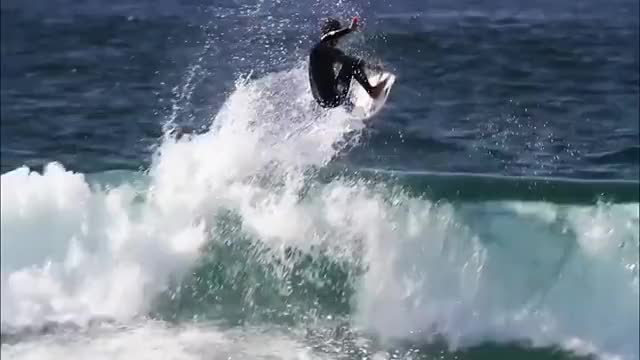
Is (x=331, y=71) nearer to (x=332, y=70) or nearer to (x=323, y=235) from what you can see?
(x=332, y=70)

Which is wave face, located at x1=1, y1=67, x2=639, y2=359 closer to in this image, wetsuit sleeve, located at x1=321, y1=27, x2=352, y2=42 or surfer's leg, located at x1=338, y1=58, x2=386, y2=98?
surfer's leg, located at x1=338, y1=58, x2=386, y2=98

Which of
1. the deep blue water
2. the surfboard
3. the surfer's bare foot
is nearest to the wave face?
the surfboard

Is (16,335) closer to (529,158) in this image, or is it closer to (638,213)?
(638,213)

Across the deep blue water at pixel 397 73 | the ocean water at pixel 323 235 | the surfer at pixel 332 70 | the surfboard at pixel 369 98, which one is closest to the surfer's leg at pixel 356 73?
the surfer at pixel 332 70

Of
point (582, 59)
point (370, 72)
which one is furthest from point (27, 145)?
point (582, 59)

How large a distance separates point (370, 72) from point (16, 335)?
507cm

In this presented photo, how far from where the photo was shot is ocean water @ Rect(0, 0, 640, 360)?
1244 cm

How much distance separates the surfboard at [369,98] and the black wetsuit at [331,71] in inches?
14.2

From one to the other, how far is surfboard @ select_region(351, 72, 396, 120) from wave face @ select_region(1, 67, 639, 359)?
1.15 meters

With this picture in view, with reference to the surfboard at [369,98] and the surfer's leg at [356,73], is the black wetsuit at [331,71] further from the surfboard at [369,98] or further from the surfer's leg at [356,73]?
the surfboard at [369,98]

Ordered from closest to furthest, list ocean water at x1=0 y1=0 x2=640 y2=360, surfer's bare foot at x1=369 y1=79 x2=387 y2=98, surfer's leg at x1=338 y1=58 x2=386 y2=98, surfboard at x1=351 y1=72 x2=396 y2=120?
surfer's leg at x1=338 y1=58 x2=386 y2=98, ocean water at x1=0 y1=0 x2=640 y2=360, surfer's bare foot at x1=369 y1=79 x2=387 y2=98, surfboard at x1=351 y1=72 x2=396 y2=120

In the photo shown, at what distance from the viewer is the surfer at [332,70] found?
12.2 meters

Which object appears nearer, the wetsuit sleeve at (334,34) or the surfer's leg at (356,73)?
the wetsuit sleeve at (334,34)

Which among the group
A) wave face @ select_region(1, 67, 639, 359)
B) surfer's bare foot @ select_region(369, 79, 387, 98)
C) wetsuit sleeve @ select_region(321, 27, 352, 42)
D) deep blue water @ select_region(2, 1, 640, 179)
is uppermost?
deep blue water @ select_region(2, 1, 640, 179)
